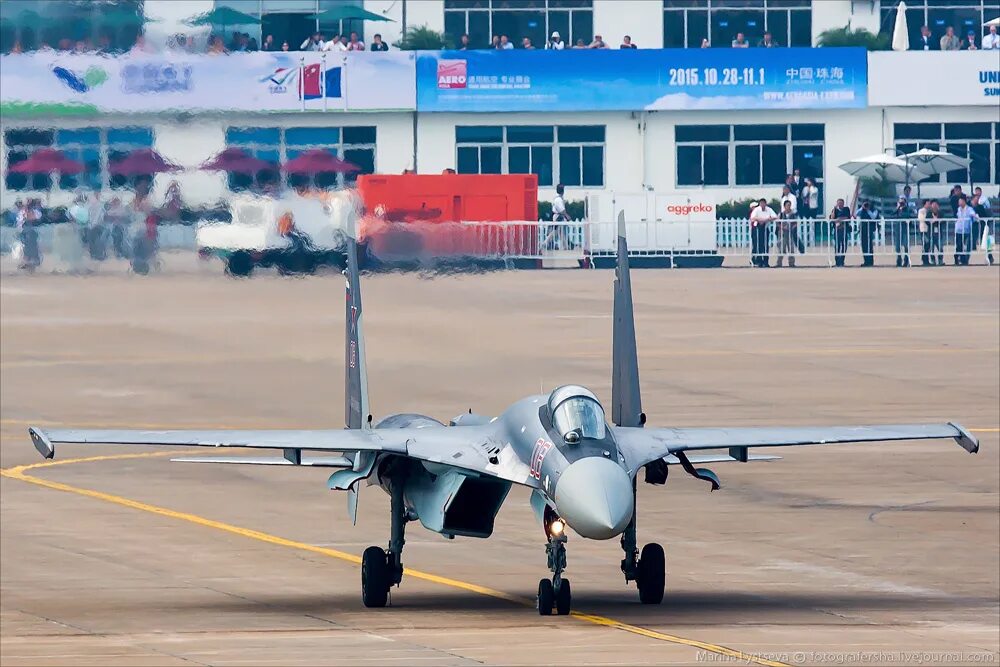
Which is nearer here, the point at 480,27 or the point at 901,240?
the point at 901,240

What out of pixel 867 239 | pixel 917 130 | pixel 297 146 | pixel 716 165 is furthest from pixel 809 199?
pixel 297 146

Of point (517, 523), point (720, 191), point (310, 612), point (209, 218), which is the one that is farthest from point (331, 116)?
point (310, 612)

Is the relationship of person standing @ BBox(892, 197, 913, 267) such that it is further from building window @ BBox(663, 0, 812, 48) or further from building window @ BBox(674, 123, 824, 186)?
building window @ BBox(663, 0, 812, 48)

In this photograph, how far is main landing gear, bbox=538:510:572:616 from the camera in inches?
770

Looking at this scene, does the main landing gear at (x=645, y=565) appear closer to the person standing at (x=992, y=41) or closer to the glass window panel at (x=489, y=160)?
the glass window panel at (x=489, y=160)

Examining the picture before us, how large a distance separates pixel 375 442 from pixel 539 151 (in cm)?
7018

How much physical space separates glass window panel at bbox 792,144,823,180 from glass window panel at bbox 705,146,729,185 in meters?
3.03

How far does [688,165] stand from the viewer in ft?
297

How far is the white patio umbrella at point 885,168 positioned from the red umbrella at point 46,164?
32430 mm

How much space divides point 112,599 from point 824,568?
8.56 m

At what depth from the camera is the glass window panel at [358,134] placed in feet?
287

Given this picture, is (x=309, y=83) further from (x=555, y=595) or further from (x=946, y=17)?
(x=555, y=595)

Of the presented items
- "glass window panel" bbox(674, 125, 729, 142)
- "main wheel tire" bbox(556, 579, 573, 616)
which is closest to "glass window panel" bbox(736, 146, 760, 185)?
"glass window panel" bbox(674, 125, 729, 142)

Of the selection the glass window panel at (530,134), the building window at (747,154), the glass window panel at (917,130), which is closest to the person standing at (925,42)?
the glass window panel at (917,130)
